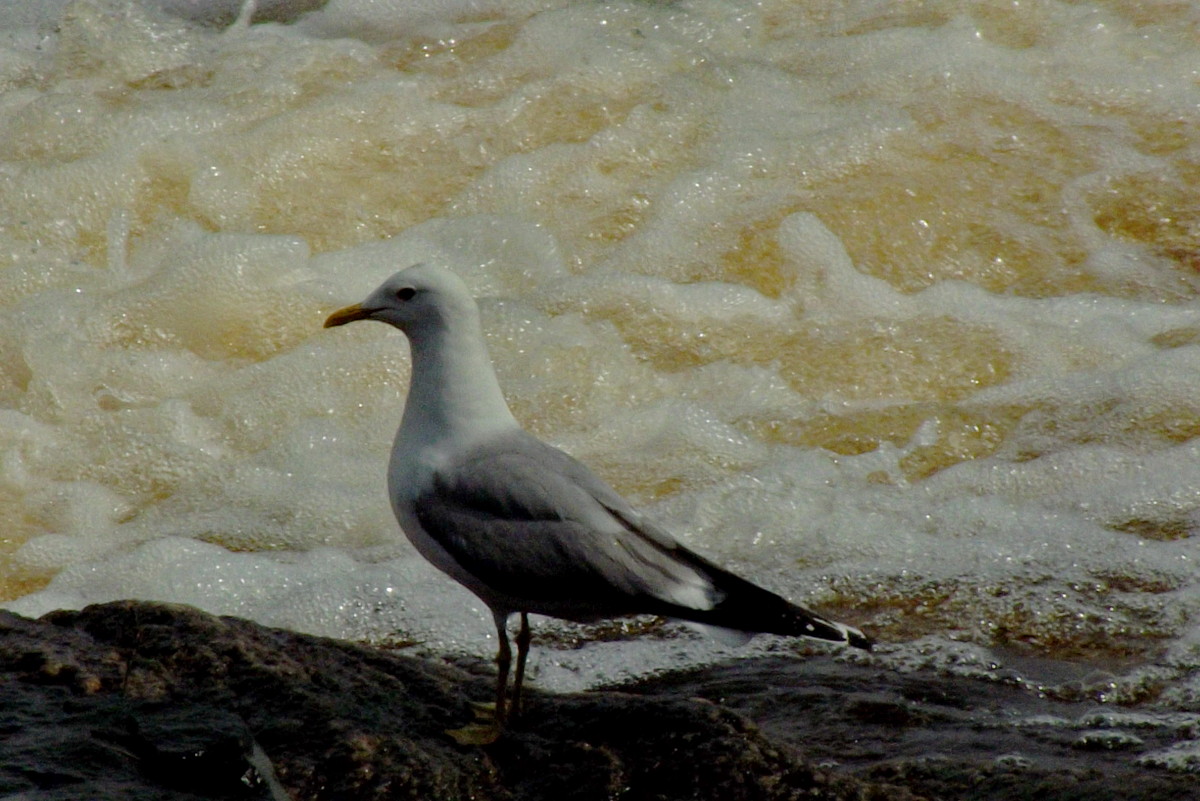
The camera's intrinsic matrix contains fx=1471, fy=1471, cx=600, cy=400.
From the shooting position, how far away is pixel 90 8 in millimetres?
7773

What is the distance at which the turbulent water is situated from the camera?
4262 millimetres

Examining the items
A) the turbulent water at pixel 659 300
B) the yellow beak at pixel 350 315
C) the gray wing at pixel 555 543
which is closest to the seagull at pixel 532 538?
the gray wing at pixel 555 543

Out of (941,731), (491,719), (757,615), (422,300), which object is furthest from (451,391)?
(941,731)

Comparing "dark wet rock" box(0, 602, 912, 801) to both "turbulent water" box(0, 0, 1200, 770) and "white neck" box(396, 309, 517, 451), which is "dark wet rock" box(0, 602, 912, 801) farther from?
"turbulent water" box(0, 0, 1200, 770)

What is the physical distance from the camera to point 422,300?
329 cm

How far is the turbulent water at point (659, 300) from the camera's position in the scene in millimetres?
4262

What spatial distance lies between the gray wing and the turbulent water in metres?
0.78

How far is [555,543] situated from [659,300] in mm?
2741

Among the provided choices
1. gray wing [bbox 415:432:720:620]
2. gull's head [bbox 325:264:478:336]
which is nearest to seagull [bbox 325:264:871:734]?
gray wing [bbox 415:432:720:620]

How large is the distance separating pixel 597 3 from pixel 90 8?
270cm

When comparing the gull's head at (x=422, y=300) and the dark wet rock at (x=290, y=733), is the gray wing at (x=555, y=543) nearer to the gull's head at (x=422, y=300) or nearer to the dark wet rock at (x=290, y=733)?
the dark wet rock at (x=290, y=733)

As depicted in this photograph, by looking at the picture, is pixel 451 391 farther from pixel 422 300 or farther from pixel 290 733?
pixel 290 733

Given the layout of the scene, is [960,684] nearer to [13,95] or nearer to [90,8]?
[13,95]

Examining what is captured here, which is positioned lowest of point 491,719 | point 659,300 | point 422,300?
point 659,300
